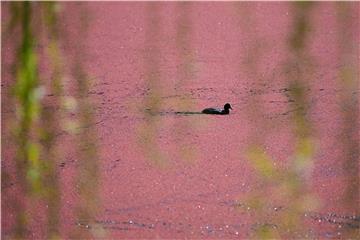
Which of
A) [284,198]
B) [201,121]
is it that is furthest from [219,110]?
[284,198]

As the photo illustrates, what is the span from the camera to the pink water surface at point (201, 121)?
1.17 m

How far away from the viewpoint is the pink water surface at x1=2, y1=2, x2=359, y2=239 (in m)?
1.17

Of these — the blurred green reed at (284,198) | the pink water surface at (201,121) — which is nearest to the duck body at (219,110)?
the pink water surface at (201,121)

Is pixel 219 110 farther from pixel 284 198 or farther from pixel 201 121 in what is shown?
pixel 284 198

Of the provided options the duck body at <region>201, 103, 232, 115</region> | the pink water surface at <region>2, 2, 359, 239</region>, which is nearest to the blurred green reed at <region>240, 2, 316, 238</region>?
the pink water surface at <region>2, 2, 359, 239</region>

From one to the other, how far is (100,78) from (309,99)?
0.54 metres

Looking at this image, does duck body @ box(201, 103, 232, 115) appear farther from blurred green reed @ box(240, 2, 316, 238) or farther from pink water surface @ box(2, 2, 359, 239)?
blurred green reed @ box(240, 2, 316, 238)

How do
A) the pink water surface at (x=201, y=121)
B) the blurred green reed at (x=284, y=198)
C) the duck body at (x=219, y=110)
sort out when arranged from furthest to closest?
the duck body at (x=219, y=110) < the pink water surface at (x=201, y=121) < the blurred green reed at (x=284, y=198)

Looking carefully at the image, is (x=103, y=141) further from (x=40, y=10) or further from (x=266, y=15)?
(x=40, y=10)

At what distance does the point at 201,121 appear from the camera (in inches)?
65.6

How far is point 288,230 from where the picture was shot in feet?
3.65

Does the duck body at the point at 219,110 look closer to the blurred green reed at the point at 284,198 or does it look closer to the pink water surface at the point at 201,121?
the pink water surface at the point at 201,121

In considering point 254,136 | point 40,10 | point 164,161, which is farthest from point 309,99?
point 40,10

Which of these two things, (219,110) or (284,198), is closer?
(284,198)
